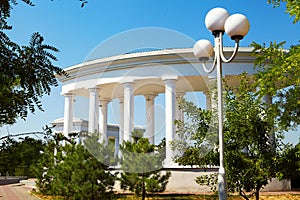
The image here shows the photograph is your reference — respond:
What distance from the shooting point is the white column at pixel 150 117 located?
2673 centimetres

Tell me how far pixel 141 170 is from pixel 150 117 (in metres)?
12.5

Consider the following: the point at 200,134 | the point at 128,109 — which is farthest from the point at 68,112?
the point at 200,134

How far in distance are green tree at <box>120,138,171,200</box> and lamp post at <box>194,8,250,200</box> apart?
27.7 feet

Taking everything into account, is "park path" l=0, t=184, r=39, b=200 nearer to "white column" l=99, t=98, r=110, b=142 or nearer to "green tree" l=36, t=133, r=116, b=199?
"green tree" l=36, t=133, r=116, b=199

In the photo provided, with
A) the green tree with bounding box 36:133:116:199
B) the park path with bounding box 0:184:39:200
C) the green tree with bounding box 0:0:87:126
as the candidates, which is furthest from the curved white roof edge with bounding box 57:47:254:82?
the green tree with bounding box 0:0:87:126

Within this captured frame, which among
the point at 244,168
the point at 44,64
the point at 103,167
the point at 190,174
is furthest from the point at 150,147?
the point at 44,64

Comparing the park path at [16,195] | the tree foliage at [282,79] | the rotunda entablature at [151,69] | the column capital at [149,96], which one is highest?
the rotunda entablature at [151,69]

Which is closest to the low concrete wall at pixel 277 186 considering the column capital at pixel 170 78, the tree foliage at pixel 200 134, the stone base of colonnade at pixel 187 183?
the stone base of colonnade at pixel 187 183

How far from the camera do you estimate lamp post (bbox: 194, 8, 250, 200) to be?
22.0 ft

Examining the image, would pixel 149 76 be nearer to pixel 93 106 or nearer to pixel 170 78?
pixel 170 78

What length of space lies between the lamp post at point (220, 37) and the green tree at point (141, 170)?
8.44 meters

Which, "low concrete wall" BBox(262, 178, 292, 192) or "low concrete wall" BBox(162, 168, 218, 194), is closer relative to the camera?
"low concrete wall" BBox(162, 168, 218, 194)

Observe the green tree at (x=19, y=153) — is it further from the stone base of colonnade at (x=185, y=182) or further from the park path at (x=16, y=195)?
the park path at (x=16, y=195)

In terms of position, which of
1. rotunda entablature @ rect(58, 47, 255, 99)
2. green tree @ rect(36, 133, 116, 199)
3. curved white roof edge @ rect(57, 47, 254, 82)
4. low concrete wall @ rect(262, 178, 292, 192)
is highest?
curved white roof edge @ rect(57, 47, 254, 82)
